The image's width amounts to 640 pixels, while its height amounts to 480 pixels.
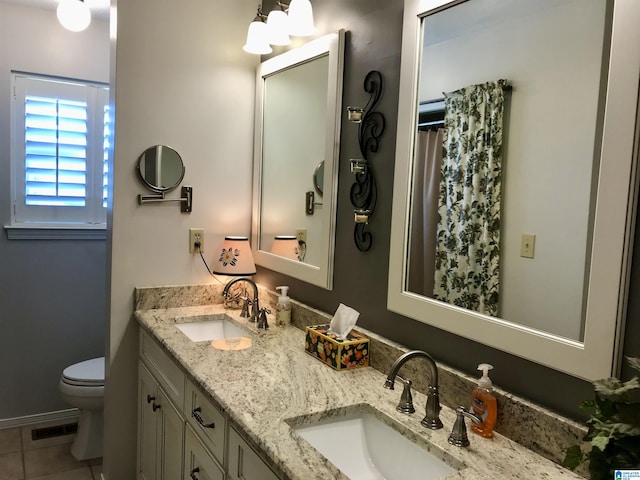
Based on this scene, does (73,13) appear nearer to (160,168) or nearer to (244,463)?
(160,168)

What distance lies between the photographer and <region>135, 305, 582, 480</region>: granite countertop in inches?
42.9

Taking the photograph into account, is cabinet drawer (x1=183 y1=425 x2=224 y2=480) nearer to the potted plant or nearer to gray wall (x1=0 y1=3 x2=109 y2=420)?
the potted plant

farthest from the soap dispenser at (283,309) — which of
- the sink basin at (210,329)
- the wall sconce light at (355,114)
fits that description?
the wall sconce light at (355,114)

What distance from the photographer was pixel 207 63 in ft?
7.82

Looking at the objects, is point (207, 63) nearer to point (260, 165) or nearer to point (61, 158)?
point (260, 165)

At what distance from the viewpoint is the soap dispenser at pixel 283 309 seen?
2131 mm

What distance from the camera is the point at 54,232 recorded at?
10.0 feet

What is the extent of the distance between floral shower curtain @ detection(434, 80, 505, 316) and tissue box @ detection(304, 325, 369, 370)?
34 cm

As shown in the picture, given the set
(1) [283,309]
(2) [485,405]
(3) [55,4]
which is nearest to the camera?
(2) [485,405]

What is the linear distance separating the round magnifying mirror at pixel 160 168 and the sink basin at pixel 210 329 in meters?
0.63

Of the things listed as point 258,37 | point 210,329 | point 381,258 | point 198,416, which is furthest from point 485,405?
point 258,37

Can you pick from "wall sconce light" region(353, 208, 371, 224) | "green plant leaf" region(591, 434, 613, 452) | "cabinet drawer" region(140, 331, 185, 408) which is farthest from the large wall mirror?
"cabinet drawer" region(140, 331, 185, 408)

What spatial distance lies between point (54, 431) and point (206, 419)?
208cm

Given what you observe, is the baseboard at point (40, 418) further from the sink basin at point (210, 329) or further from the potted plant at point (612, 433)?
the potted plant at point (612, 433)
